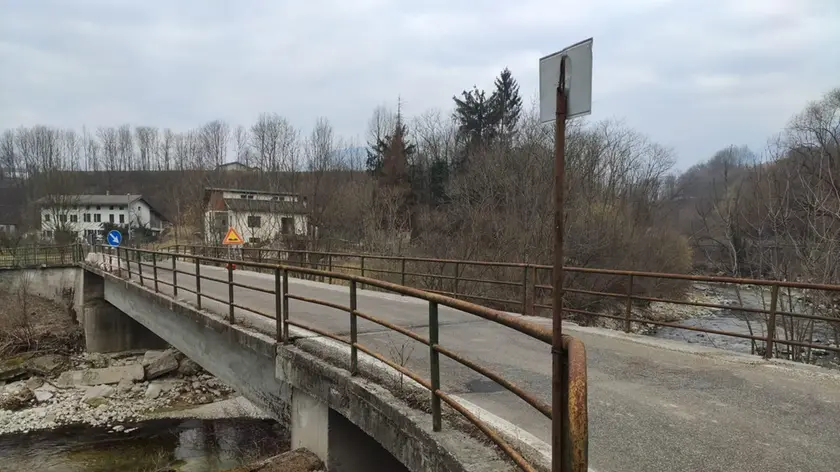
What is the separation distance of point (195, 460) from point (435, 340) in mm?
10881

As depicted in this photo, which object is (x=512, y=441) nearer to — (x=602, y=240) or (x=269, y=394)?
(x=269, y=394)

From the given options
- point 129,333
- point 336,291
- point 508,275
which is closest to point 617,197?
point 508,275

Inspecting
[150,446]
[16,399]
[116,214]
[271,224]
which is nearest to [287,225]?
[271,224]

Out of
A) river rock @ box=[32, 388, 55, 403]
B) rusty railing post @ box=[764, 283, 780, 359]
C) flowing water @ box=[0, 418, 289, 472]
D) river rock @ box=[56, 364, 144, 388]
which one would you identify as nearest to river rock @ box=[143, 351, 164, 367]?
river rock @ box=[56, 364, 144, 388]

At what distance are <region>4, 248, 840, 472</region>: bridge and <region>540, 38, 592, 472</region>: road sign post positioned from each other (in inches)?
7.2

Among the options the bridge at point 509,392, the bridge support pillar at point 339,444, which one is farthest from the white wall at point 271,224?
the bridge support pillar at point 339,444

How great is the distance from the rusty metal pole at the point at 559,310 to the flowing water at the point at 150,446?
1036 cm

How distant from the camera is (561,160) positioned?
7.36 ft

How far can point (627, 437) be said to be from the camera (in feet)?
13.3

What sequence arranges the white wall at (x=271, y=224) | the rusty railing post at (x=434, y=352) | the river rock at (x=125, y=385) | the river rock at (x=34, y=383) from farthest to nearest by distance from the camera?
the white wall at (x=271, y=224), the river rock at (x=34, y=383), the river rock at (x=125, y=385), the rusty railing post at (x=434, y=352)

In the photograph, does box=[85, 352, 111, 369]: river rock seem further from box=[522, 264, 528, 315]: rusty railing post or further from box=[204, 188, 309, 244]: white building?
box=[522, 264, 528, 315]: rusty railing post

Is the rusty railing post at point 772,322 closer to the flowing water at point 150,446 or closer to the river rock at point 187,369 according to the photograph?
the flowing water at point 150,446

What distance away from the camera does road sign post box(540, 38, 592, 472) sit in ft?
7.39

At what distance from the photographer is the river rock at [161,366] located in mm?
17906
